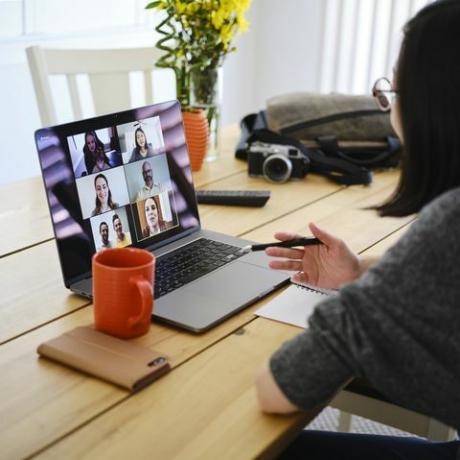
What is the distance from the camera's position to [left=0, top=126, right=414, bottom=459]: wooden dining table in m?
0.78

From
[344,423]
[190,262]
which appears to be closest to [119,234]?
[190,262]

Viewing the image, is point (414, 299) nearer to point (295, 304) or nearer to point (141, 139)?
point (295, 304)

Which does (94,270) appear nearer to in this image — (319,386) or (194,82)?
(319,386)

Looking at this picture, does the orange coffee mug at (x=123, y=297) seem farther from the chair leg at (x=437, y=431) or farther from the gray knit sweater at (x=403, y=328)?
the chair leg at (x=437, y=431)

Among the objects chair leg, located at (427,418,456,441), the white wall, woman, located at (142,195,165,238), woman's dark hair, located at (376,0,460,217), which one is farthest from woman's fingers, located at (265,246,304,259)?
the white wall

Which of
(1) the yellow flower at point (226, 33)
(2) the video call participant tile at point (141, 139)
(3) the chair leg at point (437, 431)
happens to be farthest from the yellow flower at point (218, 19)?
(3) the chair leg at point (437, 431)

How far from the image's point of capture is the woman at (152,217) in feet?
4.05

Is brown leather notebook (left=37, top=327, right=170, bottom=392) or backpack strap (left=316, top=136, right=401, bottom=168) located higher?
brown leather notebook (left=37, top=327, right=170, bottom=392)

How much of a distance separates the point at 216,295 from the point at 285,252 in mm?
144

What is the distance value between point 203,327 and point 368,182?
855 mm

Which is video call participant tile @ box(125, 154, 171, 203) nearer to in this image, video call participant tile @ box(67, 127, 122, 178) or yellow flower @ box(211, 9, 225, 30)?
video call participant tile @ box(67, 127, 122, 178)

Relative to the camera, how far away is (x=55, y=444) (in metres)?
0.77

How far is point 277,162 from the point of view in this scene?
1717mm

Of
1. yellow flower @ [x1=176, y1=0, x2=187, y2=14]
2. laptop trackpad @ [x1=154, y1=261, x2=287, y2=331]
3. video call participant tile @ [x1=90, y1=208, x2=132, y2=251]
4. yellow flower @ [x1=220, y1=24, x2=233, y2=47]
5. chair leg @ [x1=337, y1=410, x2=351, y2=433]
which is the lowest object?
chair leg @ [x1=337, y1=410, x2=351, y2=433]
